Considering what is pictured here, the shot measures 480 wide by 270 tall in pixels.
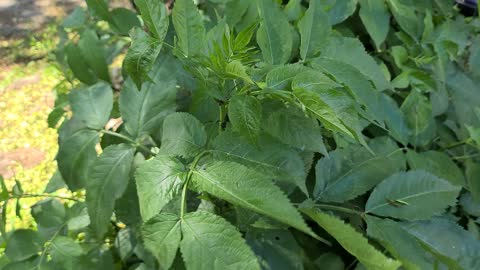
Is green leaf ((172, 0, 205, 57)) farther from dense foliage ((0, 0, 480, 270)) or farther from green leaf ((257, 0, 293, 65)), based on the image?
green leaf ((257, 0, 293, 65))

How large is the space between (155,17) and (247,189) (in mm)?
338

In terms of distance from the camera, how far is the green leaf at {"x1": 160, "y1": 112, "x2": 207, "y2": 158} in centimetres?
91

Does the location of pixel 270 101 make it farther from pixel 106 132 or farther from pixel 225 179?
pixel 106 132

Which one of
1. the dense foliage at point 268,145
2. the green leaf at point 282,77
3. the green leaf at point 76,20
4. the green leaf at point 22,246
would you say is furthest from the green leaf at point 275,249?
the green leaf at point 76,20

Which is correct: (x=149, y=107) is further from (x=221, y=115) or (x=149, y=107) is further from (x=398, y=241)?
(x=398, y=241)

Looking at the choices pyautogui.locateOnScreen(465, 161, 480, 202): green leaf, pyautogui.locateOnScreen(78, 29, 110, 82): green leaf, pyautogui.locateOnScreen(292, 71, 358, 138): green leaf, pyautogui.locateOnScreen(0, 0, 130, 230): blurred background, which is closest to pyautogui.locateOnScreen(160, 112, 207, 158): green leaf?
pyautogui.locateOnScreen(292, 71, 358, 138): green leaf

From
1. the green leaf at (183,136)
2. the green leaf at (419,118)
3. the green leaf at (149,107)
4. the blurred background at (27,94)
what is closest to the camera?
the green leaf at (183,136)

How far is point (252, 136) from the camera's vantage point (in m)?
0.82

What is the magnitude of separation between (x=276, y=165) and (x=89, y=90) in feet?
1.94

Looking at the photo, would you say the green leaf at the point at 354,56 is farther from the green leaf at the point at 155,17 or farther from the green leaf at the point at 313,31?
the green leaf at the point at 155,17

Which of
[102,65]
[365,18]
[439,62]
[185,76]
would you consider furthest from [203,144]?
[439,62]

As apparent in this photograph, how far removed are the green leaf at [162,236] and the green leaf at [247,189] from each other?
76 mm

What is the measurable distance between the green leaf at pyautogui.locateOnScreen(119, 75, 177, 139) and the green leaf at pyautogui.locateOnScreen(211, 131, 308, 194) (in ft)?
0.93

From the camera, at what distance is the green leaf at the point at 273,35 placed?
99 cm
